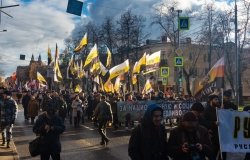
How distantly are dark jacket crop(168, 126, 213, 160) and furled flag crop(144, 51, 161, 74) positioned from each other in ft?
68.0

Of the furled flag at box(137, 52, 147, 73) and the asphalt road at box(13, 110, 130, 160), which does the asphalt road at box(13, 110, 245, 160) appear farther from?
the furled flag at box(137, 52, 147, 73)

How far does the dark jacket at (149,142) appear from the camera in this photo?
5.73 meters

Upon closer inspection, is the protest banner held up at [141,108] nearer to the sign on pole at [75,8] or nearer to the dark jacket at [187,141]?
the sign on pole at [75,8]

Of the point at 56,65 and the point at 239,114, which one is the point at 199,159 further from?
the point at 56,65

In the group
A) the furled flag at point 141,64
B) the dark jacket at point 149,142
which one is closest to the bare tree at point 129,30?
the furled flag at point 141,64

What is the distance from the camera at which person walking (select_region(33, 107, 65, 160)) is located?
25.7 ft

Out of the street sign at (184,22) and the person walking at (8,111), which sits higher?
the street sign at (184,22)

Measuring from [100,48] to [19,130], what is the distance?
45124mm

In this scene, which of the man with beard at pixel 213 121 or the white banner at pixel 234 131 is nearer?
the white banner at pixel 234 131

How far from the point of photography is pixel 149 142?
5.73 m

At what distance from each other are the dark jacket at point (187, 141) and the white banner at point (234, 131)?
2241 mm

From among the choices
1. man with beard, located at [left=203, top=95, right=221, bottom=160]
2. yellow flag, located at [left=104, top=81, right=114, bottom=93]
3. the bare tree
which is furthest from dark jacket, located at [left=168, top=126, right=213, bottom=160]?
the bare tree

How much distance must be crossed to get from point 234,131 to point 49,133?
3.23 meters

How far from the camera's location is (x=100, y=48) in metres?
65.0
